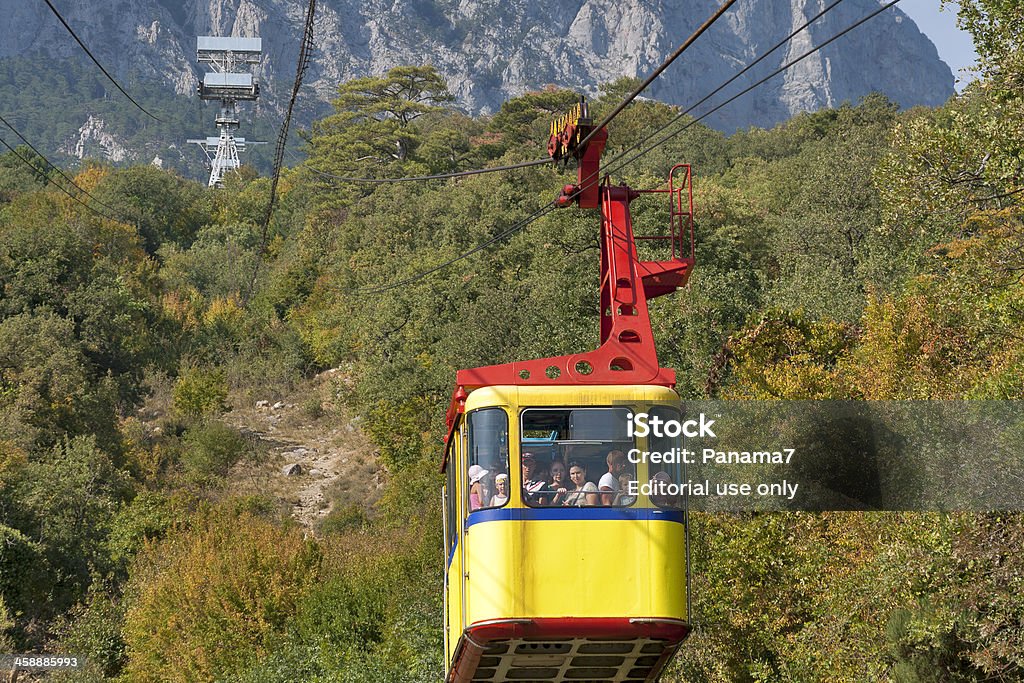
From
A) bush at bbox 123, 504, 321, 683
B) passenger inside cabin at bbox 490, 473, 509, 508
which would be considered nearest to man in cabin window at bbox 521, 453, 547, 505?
passenger inside cabin at bbox 490, 473, 509, 508

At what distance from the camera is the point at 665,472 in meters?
14.4

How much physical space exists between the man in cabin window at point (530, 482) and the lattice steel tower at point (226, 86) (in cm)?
13387

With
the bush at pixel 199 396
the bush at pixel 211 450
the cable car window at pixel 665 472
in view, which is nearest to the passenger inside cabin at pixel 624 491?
the cable car window at pixel 665 472

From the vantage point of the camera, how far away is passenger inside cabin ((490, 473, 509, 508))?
14.1 metres

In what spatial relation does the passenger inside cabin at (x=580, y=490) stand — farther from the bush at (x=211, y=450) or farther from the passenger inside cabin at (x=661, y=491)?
the bush at (x=211, y=450)

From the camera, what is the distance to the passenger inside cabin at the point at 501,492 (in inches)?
557

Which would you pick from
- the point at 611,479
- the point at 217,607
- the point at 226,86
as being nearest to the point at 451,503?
the point at 611,479

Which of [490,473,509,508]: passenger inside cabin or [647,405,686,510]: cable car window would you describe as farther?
[647,405,686,510]: cable car window

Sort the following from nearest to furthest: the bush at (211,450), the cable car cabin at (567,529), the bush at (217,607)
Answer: the cable car cabin at (567,529)
the bush at (217,607)
the bush at (211,450)

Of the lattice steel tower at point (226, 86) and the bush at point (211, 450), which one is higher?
the lattice steel tower at point (226, 86)

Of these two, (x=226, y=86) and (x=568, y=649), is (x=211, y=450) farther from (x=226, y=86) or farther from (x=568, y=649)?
(x=226, y=86)
